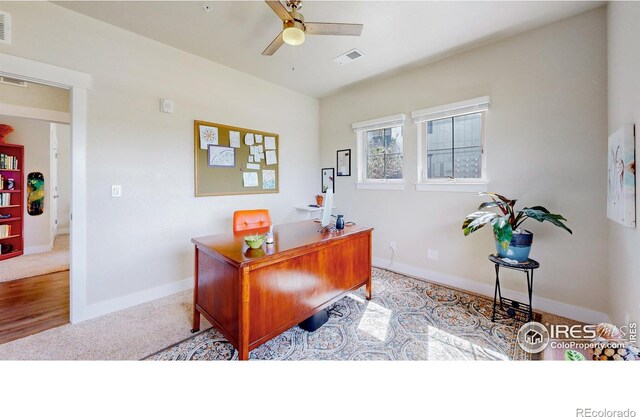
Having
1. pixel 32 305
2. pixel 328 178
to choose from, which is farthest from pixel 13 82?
pixel 328 178

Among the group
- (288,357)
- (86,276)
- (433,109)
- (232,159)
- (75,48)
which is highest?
(75,48)

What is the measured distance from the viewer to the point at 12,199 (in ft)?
14.0

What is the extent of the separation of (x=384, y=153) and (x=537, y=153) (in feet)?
5.71

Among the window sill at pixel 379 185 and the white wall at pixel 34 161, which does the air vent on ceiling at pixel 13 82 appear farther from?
the window sill at pixel 379 185

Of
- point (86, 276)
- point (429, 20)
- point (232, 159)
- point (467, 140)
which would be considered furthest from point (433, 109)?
point (86, 276)

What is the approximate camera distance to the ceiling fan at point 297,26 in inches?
Result: 66.6

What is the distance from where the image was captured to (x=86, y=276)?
7.48 feet

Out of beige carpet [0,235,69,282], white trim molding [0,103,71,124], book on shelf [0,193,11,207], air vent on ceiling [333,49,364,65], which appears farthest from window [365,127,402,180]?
book on shelf [0,193,11,207]

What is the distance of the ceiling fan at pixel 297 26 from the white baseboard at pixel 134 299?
2.74 m

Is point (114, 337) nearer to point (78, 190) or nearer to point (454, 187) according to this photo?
point (78, 190)

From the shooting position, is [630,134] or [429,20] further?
[429,20]

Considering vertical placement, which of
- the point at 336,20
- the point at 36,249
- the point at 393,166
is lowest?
the point at 36,249
